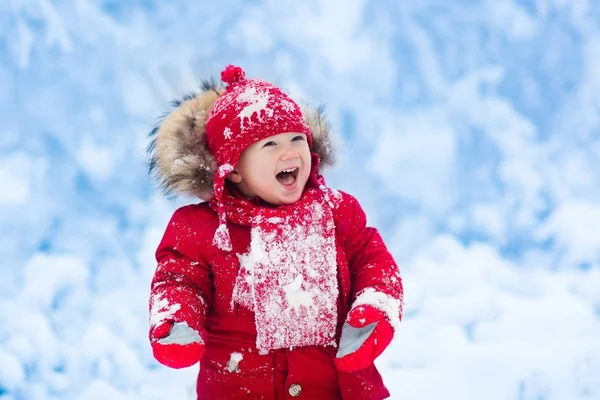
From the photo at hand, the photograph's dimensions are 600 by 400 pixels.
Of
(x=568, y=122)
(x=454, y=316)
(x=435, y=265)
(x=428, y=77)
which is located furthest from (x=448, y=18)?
(x=454, y=316)

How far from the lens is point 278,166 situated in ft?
4.37

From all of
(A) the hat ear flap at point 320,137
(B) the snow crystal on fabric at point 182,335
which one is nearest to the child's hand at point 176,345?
(B) the snow crystal on fabric at point 182,335

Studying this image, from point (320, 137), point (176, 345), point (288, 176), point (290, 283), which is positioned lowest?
point (176, 345)

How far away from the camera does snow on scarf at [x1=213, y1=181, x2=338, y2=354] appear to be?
1.27 metres

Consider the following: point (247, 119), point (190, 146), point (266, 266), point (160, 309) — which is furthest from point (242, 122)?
point (160, 309)

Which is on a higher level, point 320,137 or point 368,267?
point 320,137

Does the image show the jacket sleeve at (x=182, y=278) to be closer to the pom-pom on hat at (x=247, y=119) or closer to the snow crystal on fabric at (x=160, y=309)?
the snow crystal on fabric at (x=160, y=309)

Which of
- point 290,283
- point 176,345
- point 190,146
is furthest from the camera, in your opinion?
point 190,146

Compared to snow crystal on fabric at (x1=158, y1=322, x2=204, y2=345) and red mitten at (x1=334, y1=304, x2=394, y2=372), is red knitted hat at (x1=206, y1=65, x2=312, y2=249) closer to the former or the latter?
snow crystal on fabric at (x1=158, y1=322, x2=204, y2=345)

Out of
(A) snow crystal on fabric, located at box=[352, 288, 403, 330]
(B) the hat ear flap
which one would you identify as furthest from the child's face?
(A) snow crystal on fabric, located at box=[352, 288, 403, 330]

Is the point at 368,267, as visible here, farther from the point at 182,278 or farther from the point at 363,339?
the point at 182,278

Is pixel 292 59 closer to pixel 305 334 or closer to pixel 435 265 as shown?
pixel 435 265

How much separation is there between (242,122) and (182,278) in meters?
0.32

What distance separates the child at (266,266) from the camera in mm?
1266
